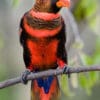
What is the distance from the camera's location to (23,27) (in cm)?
192

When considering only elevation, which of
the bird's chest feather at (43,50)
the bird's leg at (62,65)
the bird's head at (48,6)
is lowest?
the bird's leg at (62,65)

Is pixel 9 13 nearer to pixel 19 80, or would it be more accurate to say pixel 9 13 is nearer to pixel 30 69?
pixel 30 69

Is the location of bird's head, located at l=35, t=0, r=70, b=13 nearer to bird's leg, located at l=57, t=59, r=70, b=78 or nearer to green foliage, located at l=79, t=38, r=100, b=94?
bird's leg, located at l=57, t=59, r=70, b=78

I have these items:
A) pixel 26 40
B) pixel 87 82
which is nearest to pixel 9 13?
pixel 87 82

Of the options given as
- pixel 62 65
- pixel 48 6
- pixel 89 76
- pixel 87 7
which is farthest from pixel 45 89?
pixel 87 7

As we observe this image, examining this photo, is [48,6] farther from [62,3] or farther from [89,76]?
[89,76]

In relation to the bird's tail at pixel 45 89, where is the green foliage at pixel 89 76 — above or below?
below

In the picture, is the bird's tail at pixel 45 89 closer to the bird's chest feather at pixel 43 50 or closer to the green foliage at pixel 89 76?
the bird's chest feather at pixel 43 50

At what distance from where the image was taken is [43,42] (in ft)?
6.18

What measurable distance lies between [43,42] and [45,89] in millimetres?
189

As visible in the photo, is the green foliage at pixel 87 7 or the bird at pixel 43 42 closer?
the bird at pixel 43 42

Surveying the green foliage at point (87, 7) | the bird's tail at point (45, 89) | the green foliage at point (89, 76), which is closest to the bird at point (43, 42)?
the bird's tail at point (45, 89)

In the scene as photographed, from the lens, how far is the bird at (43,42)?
5.82 feet

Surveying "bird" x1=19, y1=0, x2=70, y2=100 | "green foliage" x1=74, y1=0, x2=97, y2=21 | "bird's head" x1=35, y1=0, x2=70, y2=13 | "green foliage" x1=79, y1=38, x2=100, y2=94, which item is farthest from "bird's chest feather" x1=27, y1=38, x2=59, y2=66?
"green foliage" x1=74, y1=0, x2=97, y2=21
